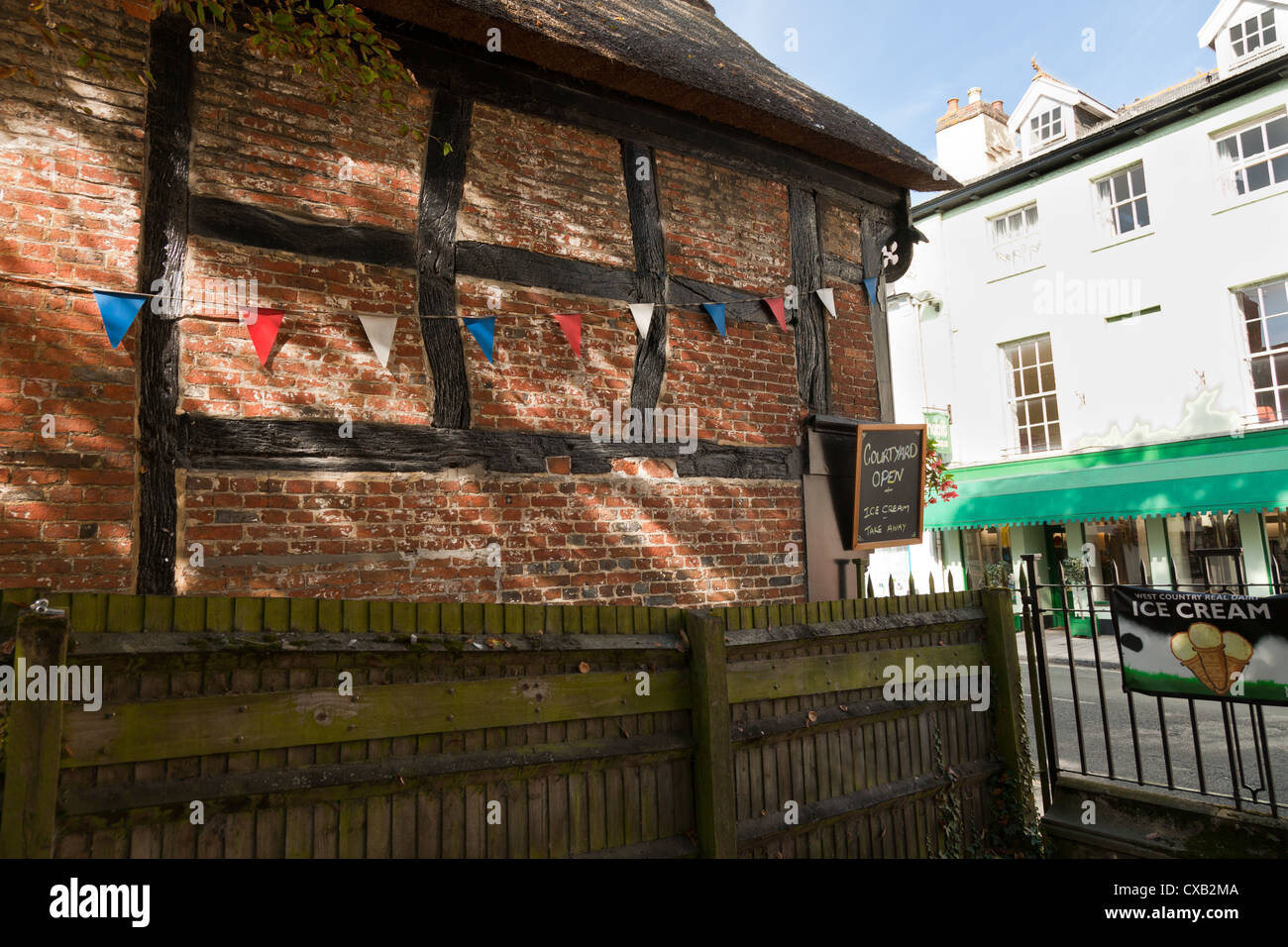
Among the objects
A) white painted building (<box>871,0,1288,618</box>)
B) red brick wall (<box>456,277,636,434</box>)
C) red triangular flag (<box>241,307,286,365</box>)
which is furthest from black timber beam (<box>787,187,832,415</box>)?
white painted building (<box>871,0,1288,618</box>)

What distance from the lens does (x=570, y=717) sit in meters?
3.00

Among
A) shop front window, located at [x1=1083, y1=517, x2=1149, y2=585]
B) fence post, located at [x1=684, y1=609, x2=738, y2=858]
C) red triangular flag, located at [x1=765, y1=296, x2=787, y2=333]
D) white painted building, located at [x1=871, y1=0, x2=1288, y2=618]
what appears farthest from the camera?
shop front window, located at [x1=1083, y1=517, x2=1149, y2=585]

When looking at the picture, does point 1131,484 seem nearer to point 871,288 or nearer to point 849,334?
point 871,288

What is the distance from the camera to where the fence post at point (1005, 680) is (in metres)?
4.34

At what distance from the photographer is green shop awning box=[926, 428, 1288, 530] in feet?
34.7

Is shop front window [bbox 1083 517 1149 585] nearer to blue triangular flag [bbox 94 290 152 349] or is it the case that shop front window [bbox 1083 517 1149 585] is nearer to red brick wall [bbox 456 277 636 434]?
red brick wall [bbox 456 277 636 434]

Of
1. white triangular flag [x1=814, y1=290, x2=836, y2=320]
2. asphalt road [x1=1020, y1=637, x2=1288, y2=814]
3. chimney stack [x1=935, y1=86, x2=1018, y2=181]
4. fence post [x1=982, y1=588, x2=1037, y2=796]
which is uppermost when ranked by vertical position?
chimney stack [x1=935, y1=86, x2=1018, y2=181]

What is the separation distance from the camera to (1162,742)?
452cm

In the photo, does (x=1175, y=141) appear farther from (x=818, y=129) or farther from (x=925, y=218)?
(x=818, y=129)

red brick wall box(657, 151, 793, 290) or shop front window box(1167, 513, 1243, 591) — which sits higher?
red brick wall box(657, 151, 793, 290)

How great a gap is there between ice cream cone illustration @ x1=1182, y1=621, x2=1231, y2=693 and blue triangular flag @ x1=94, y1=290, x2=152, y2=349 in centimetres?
552
